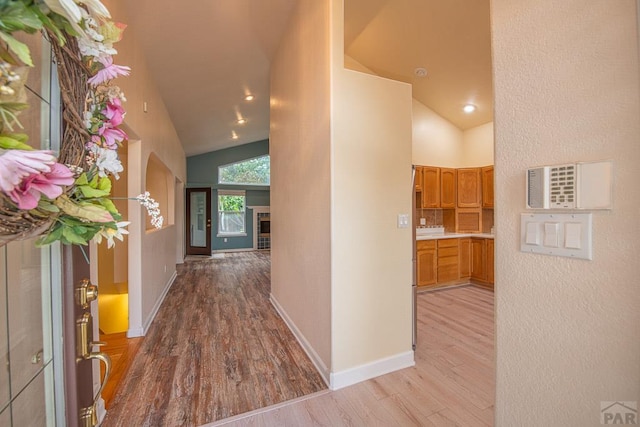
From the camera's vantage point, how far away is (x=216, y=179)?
8516 mm

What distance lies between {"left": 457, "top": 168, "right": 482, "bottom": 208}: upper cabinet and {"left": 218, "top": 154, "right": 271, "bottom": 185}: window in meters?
6.28

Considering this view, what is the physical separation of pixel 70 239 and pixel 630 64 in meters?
1.21

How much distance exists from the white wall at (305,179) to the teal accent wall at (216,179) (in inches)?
218

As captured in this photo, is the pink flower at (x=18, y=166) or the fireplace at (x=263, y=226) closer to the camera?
the pink flower at (x=18, y=166)

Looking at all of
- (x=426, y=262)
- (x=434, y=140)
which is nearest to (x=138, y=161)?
(x=426, y=262)

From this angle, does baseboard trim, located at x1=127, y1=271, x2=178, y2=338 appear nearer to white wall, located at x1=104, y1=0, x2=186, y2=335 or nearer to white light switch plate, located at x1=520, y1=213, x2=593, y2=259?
white wall, located at x1=104, y1=0, x2=186, y2=335

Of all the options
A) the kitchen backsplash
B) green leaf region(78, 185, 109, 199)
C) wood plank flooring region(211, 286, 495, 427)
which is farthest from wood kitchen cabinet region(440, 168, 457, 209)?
green leaf region(78, 185, 109, 199)

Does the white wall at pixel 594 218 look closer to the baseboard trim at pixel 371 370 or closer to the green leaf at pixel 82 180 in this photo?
the green leaf at pixel 82 180

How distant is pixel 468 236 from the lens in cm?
469

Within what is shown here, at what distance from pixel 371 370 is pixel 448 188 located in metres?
3.87

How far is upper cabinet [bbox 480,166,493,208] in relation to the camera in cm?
455

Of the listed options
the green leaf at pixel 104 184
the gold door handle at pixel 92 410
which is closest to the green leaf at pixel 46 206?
the green leaf at pixel 104 184

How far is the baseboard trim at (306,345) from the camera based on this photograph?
6.68ft

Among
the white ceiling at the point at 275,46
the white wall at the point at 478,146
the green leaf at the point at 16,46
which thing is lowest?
the green leaf at the point at 16,46
